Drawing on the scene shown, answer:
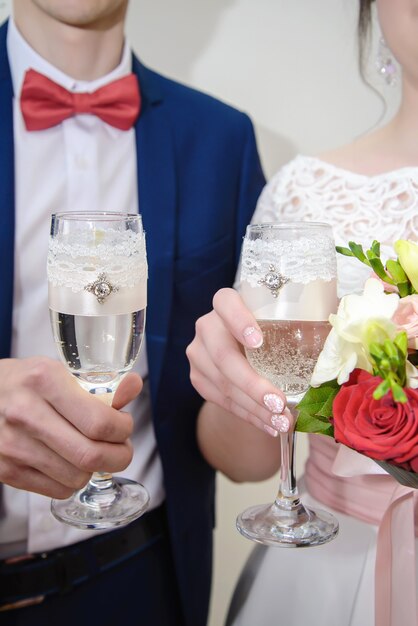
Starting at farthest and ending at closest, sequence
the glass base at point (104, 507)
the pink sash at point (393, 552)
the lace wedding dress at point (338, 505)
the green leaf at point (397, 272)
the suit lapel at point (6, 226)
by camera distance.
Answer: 1. the suit lapel at point (6, 226)
2. the lace wedding dress at point (338, 505)
3. the glass base at point (104, 507)
4. the pink sash at point (393, 552)
5. the green leaf at point (397, 272)

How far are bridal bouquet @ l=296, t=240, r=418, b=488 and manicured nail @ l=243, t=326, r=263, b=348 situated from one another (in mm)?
Answer: 144

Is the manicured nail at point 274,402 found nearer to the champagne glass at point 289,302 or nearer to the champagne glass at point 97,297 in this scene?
the champagne glass at point 289,302

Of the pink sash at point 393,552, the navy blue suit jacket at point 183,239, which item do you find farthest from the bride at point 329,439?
the navy blue suit jacket at point 183,239

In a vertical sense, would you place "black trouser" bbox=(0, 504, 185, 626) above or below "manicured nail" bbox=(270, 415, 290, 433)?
below

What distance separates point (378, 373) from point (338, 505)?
0.67m

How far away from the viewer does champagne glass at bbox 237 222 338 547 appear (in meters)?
0.93

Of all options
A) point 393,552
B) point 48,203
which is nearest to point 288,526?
point 393,552

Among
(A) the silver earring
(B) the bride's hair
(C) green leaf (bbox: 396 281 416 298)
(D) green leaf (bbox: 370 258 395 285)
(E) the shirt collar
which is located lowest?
(C) green leaf (bbox: 396 281 416 298)

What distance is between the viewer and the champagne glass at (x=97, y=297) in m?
0.96

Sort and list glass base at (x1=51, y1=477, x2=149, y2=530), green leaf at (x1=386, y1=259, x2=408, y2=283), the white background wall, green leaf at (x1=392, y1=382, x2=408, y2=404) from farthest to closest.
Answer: the white background wall, glass base at (x1=51, y1=477, x2=149, y2=530), green leaf at (x1=386, y1=259, x2=408, y2=283), green leaf at (x1=392, y1=382, x2=408, y2=404)

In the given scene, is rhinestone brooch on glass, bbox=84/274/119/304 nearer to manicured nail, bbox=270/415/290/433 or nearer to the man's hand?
the man's hand

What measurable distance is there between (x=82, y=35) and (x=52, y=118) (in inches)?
8.6

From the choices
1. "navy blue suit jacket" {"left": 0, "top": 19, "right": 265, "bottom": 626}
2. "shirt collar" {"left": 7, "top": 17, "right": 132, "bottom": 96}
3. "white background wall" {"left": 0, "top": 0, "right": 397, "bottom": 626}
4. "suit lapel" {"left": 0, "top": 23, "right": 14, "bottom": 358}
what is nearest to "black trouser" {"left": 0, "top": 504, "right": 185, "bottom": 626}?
"navy blue suit jacket" {"left": 0, "top": 19, "right": 265, "bottom": 626}

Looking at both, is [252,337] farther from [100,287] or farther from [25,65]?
[25,65]
